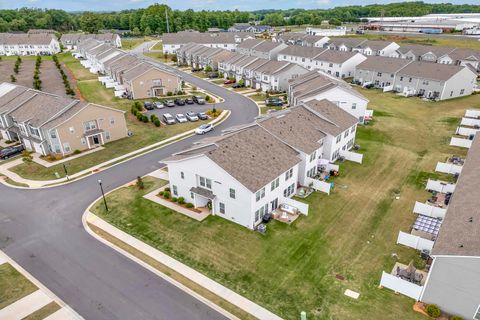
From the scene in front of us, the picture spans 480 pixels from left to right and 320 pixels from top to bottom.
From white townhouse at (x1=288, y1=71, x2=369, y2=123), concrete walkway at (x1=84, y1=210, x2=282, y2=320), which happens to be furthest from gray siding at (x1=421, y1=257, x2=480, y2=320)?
white townhouse at (x1=288, y1=71, x2=369, y2=123)

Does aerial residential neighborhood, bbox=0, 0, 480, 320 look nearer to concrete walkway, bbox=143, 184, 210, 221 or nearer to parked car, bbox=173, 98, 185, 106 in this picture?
concrete walkway, bbox=143, 184, 210, 221

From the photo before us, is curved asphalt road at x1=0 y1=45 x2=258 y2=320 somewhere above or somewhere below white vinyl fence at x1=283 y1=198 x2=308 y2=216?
below

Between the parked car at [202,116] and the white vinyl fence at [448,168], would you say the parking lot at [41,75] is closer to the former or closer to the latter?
the parked car at [202,116]

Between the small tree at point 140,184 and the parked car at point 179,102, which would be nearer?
the small tree at point 140,184

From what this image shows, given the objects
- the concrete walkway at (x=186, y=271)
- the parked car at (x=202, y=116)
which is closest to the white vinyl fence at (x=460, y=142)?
the parked car at (x=202, y=116)

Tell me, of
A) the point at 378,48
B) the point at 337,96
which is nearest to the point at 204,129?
the point at 337,96

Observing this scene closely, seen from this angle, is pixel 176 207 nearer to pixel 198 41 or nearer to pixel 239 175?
pixel 239 175

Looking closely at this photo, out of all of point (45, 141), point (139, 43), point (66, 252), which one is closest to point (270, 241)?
point (66, 252)
